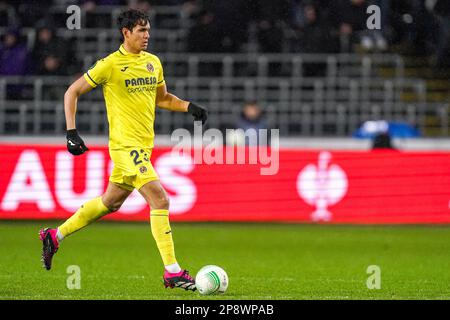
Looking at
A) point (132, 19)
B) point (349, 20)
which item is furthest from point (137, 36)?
point (349, 20)

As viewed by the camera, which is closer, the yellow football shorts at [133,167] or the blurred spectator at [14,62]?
the yellow football shorts at [133,167]

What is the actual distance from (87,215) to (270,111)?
32.4ft

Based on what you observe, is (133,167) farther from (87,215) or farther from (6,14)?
(6,14)

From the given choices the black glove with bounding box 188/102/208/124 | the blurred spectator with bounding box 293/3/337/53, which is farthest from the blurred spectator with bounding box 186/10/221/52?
the black glove with bounding box 188/102/208/124

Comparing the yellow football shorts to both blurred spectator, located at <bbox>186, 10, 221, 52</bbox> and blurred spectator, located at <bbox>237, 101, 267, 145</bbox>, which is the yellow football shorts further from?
blurred spectator, located at <bbox>186, 10, 221, 52</bbox>

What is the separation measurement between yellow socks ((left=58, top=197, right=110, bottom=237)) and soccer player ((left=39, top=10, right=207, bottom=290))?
12 centimetres

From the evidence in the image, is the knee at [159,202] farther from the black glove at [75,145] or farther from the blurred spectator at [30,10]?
the blurred spectator at [30,10]

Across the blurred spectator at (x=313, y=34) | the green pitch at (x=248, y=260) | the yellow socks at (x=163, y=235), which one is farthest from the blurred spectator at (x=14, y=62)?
the yellow socks at (x=163, y=235)

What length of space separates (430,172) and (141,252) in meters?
5.12

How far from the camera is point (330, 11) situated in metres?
19.2

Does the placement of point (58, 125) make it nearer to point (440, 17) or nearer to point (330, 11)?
point (330, 11)

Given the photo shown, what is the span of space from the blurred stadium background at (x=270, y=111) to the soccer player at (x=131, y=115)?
4459 mm

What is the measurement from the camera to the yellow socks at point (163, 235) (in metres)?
8.60
